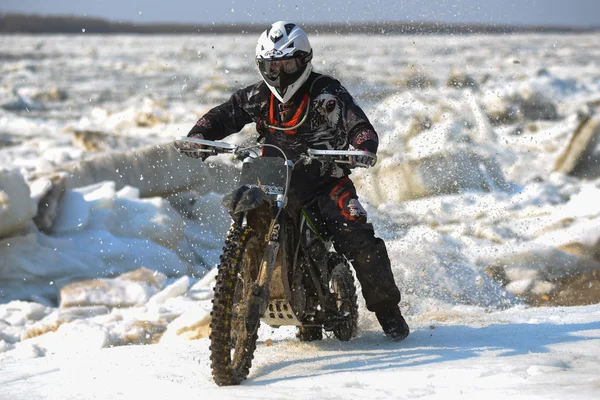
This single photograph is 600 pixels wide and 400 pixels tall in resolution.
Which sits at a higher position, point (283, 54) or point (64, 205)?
point (283, 54)

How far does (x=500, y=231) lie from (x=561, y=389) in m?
6.62

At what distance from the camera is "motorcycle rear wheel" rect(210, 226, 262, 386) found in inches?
185

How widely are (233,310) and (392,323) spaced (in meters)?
1.31

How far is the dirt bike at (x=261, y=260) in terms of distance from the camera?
15.5ft

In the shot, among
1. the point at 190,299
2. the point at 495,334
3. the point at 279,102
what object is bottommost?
the point at 190,299

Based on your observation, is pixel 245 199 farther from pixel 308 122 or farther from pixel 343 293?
pixel 343 293

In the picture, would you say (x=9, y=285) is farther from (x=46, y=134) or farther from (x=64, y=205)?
(x=46, y=134)

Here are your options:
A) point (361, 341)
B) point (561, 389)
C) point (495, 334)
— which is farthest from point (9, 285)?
point (561, 389)

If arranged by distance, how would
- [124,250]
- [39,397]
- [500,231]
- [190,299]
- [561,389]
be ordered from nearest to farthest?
[561,389]
[39,397]
[190,299]
[124,250]
[500,231]

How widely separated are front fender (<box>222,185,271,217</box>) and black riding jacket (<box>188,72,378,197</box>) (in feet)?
1.78

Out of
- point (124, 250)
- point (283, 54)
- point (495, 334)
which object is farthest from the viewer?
point (124, 250)

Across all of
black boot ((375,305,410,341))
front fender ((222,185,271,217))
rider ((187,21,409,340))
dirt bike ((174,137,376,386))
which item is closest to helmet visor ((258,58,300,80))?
rider ((187,21,409,340))

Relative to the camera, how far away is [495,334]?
595 cm

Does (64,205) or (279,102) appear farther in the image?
(64,205)
